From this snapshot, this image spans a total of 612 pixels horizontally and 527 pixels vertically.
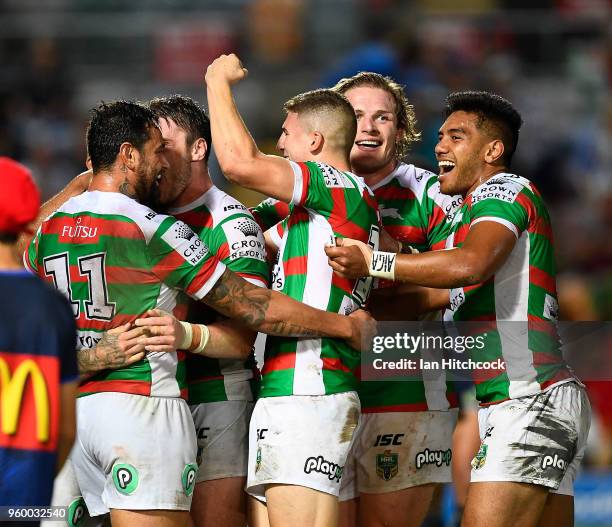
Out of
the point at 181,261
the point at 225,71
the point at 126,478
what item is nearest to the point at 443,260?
the point at 181,261

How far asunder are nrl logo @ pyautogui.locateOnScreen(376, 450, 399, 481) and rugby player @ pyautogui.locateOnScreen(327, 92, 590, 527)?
2.59 feet

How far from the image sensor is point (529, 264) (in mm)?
5477

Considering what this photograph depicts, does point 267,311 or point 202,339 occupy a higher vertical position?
point 267,311

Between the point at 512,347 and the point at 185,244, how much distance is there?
Answer: 5.70 feet

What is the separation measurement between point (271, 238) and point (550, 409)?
1.78m

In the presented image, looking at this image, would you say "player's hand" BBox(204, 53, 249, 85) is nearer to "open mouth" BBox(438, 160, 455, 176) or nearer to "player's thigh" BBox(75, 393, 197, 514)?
"open mouth" BBox(438, 160, 455, 176)

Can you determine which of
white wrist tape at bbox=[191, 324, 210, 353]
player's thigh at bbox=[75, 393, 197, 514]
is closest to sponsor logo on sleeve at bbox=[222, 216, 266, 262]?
white wrist tape at bbox=[191, 324, 210, 353]

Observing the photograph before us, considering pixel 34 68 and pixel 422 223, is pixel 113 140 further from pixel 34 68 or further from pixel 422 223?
pixel 34 68

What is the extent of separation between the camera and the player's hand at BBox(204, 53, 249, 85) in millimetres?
5539

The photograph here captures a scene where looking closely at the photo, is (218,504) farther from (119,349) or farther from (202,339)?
(119,349)

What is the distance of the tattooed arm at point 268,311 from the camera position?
5.34m

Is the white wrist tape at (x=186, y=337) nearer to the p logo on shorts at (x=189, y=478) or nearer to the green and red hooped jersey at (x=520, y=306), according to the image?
the p logo on shorts at (x=189, y=478)

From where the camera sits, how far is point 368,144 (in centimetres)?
640

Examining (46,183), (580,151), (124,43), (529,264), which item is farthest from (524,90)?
(529,264)
